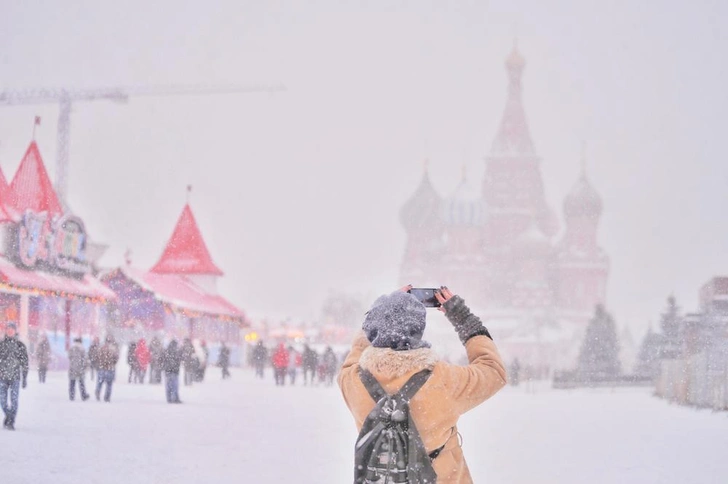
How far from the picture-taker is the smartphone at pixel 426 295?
13.3 ft

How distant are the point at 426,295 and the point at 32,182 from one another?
3155cm

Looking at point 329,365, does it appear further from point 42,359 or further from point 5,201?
point 5,201

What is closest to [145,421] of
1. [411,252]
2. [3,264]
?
[3,264]

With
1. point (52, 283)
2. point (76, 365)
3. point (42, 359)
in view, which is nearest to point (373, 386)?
point (76, 365)

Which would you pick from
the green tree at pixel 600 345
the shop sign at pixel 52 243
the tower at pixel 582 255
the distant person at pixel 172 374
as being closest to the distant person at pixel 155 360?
the shop sign at pixel 52 243

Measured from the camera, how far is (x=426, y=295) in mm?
4074

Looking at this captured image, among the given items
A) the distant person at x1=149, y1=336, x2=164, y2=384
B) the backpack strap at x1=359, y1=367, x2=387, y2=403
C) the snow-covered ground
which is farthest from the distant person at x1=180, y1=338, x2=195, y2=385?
the backpack strap at x1=359, y1=367, x2=387, y2=403

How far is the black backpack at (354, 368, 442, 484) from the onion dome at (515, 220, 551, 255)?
90174 mm

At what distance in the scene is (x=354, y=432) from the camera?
1442cm

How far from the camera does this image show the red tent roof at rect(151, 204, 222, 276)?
45.6m

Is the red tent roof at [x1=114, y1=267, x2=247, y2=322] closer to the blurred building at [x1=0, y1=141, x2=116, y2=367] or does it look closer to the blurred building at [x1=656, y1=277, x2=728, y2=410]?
the blurred building at [x1=0, y1=141, x2=116, y2=367]

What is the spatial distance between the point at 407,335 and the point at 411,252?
93.5m

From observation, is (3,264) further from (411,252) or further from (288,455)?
(411,252)

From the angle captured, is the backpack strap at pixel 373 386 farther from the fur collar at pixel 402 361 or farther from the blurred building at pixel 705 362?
the blurred building at pixel 705 362
